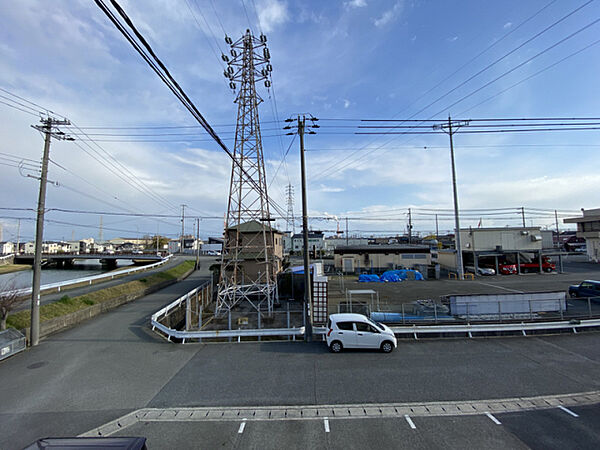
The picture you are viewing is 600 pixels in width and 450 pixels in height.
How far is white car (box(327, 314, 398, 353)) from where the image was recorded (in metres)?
10.2

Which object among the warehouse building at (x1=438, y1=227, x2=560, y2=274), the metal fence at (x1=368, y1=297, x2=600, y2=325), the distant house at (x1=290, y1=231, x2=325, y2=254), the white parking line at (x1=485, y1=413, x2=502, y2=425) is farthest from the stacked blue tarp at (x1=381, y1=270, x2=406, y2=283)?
the distant house at (x1=290, y1=231, x2=325, y2=254)

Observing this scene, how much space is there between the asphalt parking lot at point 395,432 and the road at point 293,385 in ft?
0.09

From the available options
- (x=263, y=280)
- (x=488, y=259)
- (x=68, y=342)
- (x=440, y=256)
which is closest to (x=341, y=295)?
(x=263, y=280)

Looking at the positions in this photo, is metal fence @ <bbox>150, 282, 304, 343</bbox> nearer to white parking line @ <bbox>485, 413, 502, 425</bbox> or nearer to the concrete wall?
the concrete wall

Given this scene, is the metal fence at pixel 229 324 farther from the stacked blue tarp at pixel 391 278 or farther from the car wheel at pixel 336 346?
the stacked blue tarp at pixel 391 278

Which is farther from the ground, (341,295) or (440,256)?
(440,256)

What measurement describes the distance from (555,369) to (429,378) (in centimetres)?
462

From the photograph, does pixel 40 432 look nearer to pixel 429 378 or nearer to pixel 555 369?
pixel 429 378

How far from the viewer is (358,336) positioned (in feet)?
33.6

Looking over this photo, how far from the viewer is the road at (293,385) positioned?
5.70 metres

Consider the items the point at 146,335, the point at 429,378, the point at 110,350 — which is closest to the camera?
Answer: the point at 429,378

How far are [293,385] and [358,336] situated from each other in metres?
3.55

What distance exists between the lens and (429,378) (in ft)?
26.7

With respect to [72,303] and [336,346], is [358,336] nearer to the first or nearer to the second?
[336,346]
